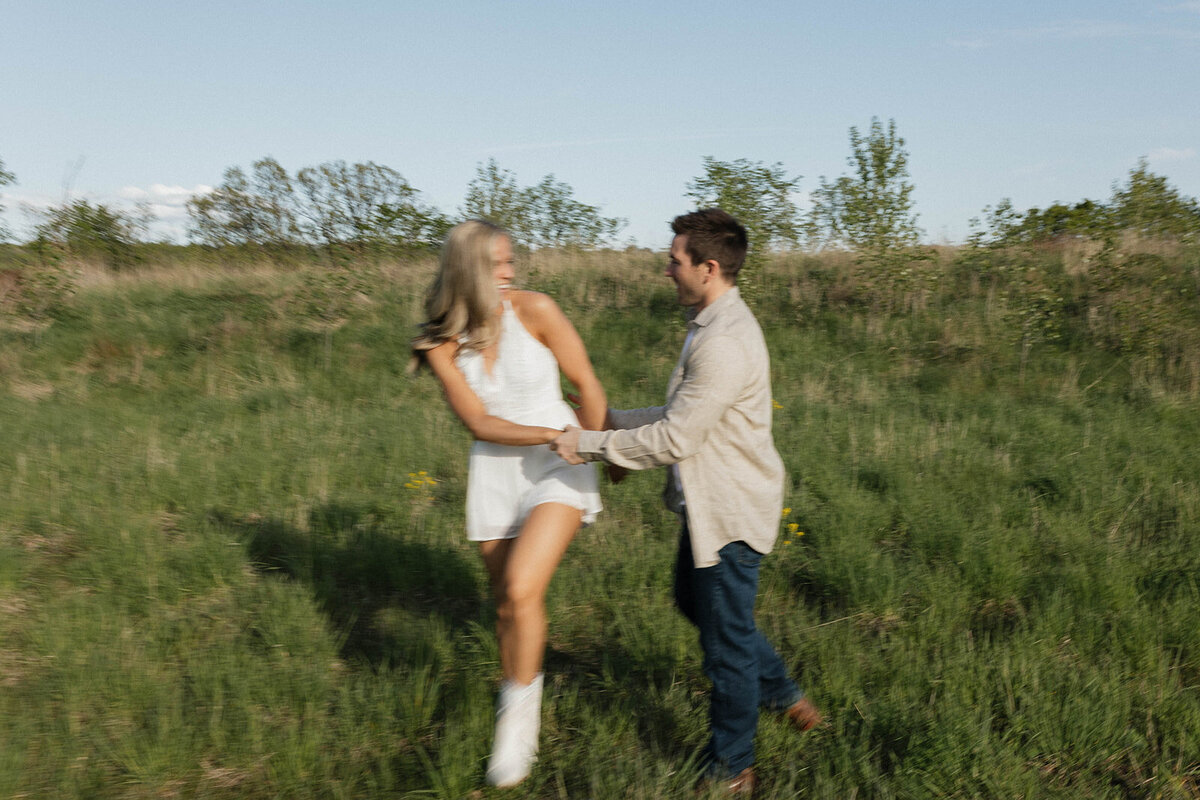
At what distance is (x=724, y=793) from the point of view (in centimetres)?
294

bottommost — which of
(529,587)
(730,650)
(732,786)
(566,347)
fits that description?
(732,786)

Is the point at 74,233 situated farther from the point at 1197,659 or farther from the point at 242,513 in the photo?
the point at 1197,659

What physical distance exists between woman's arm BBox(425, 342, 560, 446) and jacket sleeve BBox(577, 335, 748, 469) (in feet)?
1.46

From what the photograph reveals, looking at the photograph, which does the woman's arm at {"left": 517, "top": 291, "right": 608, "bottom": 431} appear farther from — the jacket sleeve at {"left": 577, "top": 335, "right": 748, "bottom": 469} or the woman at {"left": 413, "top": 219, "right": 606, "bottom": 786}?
the jacket sleeve at {"left": 577, "top": 335, "right": 748, "bottom": 469}

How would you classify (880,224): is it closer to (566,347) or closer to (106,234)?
(566,347)

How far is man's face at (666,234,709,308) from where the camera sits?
298 centimetres

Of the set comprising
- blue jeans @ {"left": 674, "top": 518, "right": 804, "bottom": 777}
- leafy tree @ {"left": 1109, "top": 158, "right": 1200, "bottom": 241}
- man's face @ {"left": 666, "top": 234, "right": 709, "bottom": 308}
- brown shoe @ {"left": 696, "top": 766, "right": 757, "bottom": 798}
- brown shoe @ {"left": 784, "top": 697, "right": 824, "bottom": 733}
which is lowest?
brown shoe @ {"left": 696, "top": 766, "right": 757, "bottom": 798}

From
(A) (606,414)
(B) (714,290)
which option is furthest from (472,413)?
(B) (714,290)

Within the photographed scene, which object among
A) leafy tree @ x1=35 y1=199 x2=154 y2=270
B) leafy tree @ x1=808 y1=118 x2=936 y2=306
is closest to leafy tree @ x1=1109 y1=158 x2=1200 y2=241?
leafy tree @ x1=808 y1=118 x2=936 y2=306

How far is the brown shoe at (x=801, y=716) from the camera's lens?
346 cm

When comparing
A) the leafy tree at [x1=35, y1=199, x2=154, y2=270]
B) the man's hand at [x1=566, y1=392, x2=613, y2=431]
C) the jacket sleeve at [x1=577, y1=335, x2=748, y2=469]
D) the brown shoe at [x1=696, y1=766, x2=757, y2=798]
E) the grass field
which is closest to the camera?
the jacket sleeve at [x1=577, y1=335, x2=748, y2=469]

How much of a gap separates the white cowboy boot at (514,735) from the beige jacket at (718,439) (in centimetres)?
87

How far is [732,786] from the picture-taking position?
306cm

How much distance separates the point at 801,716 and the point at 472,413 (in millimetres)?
1875
